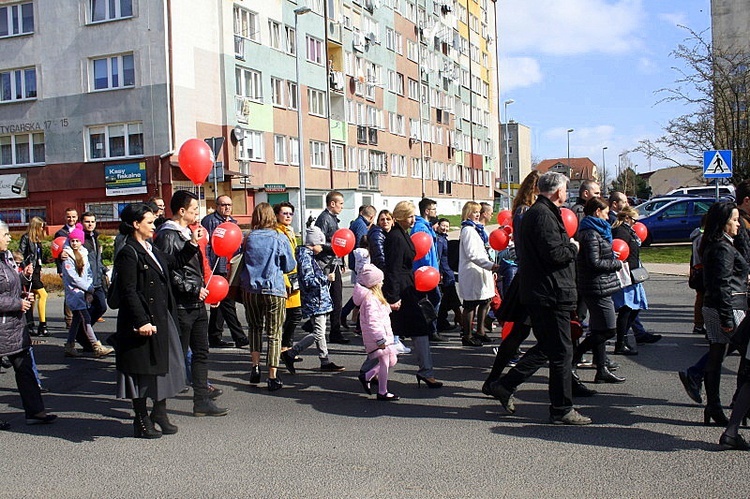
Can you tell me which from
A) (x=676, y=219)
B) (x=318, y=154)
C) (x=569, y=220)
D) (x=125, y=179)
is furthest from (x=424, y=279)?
(x=318, y=154)

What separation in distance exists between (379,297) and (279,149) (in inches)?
1291

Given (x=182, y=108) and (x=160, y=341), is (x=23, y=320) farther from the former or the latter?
(x=182, y=108)

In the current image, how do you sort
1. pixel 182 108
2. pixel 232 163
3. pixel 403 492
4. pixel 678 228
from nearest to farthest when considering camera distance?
1. pixel 403 492
2. pixel 678 228
3. pixel 182 108
4. pixel 232 163

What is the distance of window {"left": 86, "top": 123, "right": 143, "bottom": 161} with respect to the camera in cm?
3341

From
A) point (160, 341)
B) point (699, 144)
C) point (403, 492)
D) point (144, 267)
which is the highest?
point (699, 144)

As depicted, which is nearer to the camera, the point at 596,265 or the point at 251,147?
the point at 596,265

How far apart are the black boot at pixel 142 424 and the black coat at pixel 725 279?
15.4 ft

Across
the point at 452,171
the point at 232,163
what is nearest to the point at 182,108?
the point at 232,163

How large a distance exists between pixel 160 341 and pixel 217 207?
167 inches

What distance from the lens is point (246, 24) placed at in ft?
120

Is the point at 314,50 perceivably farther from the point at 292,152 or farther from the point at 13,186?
the point at 13,186

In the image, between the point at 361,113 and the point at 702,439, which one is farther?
the point at 361,113

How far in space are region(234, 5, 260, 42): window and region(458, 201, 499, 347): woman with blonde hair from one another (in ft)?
93.6

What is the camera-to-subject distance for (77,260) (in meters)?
9.87
